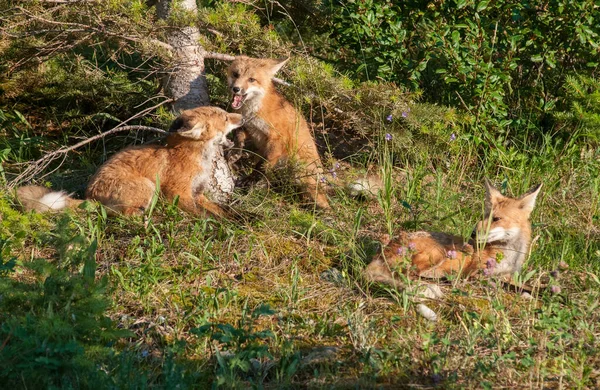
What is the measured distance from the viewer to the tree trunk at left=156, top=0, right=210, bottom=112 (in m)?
7.26

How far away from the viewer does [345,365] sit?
4234mm

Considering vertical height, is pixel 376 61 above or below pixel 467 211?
above

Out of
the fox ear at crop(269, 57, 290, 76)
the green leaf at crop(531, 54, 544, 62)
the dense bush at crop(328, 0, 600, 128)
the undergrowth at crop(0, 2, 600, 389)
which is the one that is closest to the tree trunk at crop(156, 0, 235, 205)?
the undergrowth at crop(0, 2, 600, 389)

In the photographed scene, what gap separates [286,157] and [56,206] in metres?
2.27

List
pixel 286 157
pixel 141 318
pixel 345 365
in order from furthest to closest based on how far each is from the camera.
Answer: pixel 286 157
pixel 141 318
pixel 345 365

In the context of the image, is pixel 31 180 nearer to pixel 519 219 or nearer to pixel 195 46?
pixel 195 46

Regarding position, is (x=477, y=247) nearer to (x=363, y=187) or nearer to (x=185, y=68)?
(x=363, y=187)

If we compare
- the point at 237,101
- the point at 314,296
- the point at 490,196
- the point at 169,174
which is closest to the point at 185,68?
the point at 237,101

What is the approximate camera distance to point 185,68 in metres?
7.32

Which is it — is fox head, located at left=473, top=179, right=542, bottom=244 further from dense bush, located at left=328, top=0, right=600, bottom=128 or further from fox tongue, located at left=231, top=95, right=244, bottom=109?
fox tongue, located at left=231, top=95, right=244, bottom=109

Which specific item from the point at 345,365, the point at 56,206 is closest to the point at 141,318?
the point at 345,365

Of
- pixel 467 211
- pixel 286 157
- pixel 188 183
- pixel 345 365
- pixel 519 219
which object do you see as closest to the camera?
pixel 345 365

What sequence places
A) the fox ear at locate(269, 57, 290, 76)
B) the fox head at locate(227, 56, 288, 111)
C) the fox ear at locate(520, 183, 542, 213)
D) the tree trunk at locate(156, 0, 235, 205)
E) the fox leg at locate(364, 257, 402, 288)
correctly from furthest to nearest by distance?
1. the fox ear at locate(269, 57, 290, 76)
2. the fox head at locate(227, 56, 288, 111)
3. the tree trunk at locate(156, 0, 235, 205)
4. the fox ear at locate(520, 183, 542, 213)
5. the fox leg at locate(364, 257, 402, 288)

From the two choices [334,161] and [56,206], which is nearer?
[56,206]
